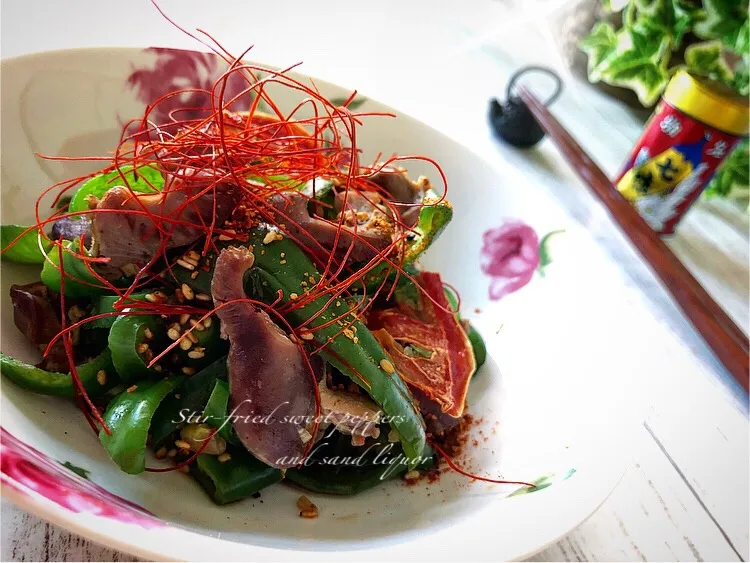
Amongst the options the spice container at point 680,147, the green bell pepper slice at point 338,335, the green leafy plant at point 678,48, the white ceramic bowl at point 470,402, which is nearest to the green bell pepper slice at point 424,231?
the green bell pepper slice at point 338,335

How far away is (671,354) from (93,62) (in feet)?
5.58

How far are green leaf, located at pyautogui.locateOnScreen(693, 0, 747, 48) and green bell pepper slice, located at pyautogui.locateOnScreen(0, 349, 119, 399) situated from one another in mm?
2580

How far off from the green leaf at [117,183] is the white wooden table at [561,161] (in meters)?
0.55

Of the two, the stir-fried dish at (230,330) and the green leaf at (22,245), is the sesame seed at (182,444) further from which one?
the green leaf at (22,245)

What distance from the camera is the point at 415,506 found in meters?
0.97

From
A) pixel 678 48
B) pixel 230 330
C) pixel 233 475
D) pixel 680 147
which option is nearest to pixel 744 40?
pixel 678 48

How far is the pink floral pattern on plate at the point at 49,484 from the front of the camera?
0.62m

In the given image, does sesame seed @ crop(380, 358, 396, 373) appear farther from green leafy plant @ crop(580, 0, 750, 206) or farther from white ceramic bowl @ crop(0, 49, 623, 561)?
green leafy plant @ crop(580, 0, 750, 206)

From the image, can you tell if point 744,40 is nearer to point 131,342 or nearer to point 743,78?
point 743,78

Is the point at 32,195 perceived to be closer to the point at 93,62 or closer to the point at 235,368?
the point at 93,62

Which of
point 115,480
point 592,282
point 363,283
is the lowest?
point 115,480

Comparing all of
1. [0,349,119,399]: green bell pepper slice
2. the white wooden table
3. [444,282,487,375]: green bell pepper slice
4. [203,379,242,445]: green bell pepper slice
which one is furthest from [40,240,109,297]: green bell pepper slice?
[444,282,487,375]: green bell pepper slice

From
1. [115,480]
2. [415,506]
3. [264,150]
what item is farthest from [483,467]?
[264,150]

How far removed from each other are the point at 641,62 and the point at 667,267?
125 centimetres
